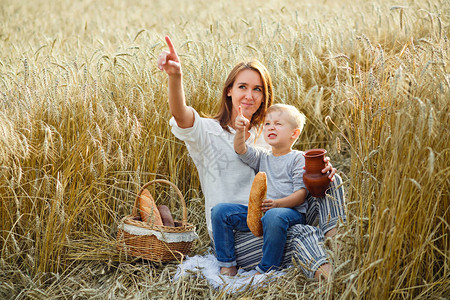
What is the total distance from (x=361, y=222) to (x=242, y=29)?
369 cm

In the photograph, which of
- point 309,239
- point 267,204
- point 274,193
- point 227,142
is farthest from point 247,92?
point 309,239

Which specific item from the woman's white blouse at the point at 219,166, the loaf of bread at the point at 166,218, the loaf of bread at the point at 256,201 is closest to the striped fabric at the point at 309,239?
the loaf of bread at the point at 256,201

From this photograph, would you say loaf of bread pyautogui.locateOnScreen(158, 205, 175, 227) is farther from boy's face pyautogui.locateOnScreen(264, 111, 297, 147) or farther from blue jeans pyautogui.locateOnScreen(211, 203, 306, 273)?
boy's face pyautogui.locateOnScreen(264, 111, 297, 147)

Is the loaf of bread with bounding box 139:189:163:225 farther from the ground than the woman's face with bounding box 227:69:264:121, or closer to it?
closer to it

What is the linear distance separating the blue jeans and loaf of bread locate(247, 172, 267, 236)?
1.4 inches

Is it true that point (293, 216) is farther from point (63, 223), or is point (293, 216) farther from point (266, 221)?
point (63, 223)

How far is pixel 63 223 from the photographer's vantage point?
2730mm

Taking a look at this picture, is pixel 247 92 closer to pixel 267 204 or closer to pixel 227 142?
pixel 227 142

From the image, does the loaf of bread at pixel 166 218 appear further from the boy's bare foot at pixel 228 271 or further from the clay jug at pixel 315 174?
the clay jug at pixel 315 174

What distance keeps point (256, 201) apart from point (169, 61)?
0.78 m

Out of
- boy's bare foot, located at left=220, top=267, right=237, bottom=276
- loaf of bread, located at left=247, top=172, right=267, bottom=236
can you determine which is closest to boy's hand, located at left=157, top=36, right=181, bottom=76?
loaf of bread, located at left=247, top=172, right=267, bottom=236

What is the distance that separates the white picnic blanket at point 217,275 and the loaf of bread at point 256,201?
0.23 meters

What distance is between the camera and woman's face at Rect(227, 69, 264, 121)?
2912 millimetres

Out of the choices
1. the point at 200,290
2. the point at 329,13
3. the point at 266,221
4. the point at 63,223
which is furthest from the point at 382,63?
the point at 329,13
